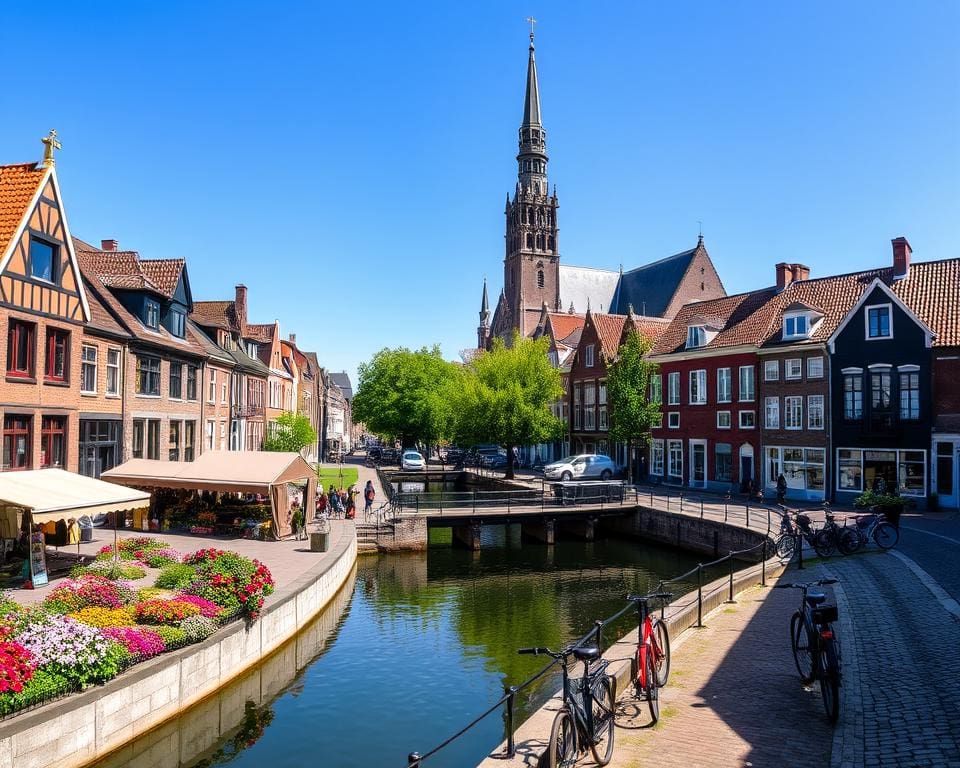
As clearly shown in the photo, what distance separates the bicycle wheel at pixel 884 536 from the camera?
24219 mm

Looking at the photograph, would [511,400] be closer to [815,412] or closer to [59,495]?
[815,412]

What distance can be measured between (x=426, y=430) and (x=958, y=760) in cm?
7177

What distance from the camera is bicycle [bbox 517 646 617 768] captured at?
26.9 feet

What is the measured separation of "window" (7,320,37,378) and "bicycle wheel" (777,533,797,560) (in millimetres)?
24115

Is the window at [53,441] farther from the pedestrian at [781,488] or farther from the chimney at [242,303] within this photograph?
the pedestrian at [781,488]

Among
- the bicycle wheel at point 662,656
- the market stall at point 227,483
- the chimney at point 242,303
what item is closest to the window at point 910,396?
the market stall at point 227,483

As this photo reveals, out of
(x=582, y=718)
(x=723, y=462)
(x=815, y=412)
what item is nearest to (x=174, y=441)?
(x=723, y=462)

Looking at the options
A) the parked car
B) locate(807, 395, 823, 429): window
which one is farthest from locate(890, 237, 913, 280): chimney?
the parked car

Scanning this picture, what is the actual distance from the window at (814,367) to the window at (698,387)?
25.3 feet

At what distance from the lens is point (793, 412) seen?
39.6 metres

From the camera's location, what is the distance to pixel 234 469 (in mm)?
27516

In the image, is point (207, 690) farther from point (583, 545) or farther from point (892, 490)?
point (892, 490)

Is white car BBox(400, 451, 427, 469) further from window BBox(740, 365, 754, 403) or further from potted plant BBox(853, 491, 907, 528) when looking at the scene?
potted plant BBox(853, 491, 907, 528)

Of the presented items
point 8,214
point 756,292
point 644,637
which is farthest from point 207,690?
point 756,292
